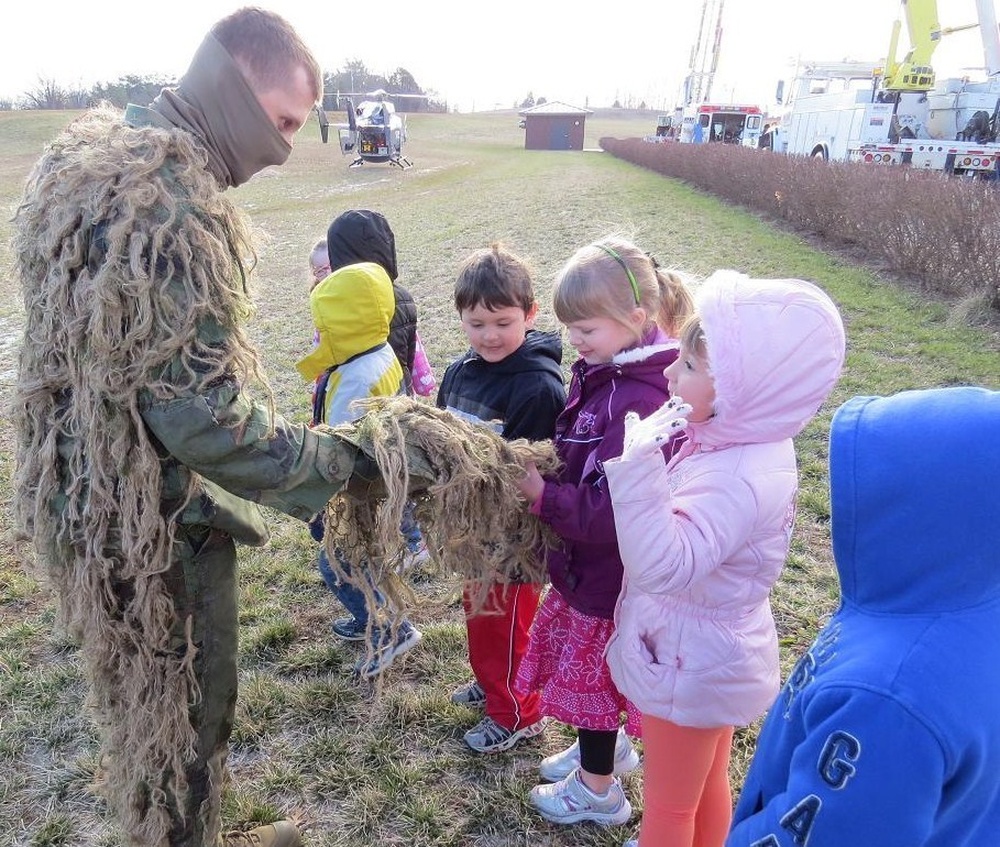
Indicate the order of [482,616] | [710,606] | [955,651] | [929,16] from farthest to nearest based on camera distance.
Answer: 1. [929,16]
2. [482,616]
3. [710,606]
4. [955,651]

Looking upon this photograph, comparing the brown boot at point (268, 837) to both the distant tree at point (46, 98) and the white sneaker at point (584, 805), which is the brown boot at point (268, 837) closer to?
the white sneaker at point (584, 805)

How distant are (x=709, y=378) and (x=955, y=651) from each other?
0.77 meters

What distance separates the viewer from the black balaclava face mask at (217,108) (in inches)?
65.3

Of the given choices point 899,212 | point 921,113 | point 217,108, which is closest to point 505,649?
point 217,108

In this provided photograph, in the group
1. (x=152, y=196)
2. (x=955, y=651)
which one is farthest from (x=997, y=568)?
(x=152, y=196)

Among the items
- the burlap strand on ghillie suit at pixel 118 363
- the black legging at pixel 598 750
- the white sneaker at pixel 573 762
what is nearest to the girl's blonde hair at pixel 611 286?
the burlap strand on ghillie suit at pixel 118 363

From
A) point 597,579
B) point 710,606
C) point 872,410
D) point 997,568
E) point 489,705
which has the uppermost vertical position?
point 872,410

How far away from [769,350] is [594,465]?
61 cm

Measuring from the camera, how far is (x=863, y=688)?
1.03m

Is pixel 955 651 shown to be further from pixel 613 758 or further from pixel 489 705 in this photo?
pixel 489 705

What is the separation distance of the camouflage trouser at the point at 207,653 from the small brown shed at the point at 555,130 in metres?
54.7

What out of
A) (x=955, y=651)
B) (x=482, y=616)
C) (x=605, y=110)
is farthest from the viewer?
(x=605, y=110)

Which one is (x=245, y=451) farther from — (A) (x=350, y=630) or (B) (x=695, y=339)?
(A) (x=350, y=630)

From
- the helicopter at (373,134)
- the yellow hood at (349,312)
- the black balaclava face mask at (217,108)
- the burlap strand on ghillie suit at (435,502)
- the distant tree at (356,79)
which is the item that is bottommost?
the burlap strand on ghillie suit at (435,502)
